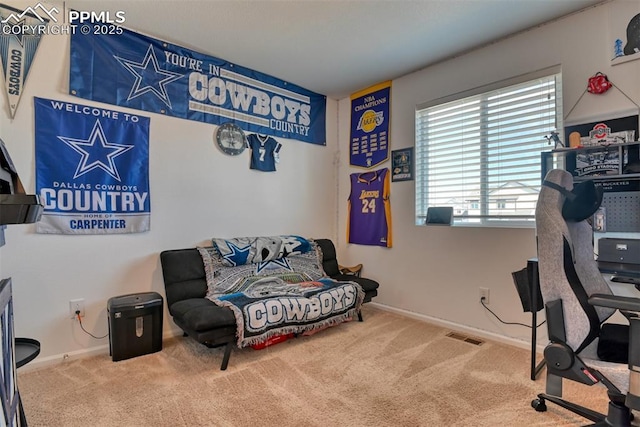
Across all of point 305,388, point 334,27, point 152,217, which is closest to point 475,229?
point 305,388

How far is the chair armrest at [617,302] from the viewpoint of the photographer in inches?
43.3

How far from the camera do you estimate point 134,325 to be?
7.72 ft

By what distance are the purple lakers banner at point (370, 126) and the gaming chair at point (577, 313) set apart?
228cm

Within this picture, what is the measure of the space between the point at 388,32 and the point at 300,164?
1659mm

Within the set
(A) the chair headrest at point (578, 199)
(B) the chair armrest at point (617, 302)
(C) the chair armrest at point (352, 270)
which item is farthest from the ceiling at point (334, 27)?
(C) the chair armrest at point (352, 270)

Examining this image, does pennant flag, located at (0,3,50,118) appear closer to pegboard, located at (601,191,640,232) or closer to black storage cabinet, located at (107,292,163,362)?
black storage cabinet, located at (107,292,163,362)

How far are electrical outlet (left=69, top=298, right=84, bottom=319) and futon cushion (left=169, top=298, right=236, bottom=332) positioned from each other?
2.14ft

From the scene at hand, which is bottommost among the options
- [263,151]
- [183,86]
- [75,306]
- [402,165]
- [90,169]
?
[75,306]

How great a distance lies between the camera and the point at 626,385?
114cm

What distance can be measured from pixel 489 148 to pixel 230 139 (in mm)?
2352

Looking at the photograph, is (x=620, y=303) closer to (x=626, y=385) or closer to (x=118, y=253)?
(x=626, y=385)

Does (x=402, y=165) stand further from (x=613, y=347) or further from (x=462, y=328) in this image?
(x=613, y=347)

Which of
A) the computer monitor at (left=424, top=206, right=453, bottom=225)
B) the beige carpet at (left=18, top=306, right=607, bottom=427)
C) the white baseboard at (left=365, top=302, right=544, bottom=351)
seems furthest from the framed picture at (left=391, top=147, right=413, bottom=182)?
the beige carpet at (left=18, top=306, right=607, bottom=427)

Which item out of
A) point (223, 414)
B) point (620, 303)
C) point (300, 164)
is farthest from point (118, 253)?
point (620, 303)
